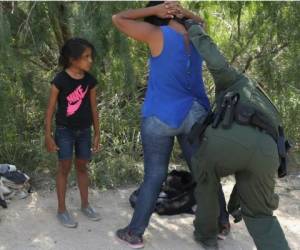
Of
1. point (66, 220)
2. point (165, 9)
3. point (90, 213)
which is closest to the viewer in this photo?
point (165, 9)

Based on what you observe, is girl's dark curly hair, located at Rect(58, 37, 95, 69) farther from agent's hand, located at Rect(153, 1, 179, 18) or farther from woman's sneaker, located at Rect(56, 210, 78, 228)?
woman's sneaker, located at Rect(56, 210, 78, 228)

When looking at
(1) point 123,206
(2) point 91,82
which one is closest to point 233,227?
(1) point 123,206

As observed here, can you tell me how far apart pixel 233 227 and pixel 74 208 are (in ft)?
3.83

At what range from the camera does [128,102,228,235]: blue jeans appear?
10.7 ft

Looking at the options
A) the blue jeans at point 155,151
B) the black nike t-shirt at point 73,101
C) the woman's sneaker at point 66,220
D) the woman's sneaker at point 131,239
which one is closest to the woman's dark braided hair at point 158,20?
the blue jeans at point 155,151

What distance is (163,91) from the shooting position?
3.22m

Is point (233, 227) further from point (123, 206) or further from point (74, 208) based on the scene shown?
point (74, 208)

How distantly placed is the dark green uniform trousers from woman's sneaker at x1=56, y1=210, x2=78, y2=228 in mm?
999

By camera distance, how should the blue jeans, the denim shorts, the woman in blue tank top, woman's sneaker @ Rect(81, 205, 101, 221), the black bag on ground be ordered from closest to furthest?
1. the woman in blue tank top
2. the blue jeans
3. the denim shorts
4. woman's sneaker @ Rect(81, 205, 101, 221)
5. the black bag on ground

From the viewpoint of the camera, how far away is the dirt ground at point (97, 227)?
3.44 m

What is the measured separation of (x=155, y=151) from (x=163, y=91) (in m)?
0.37

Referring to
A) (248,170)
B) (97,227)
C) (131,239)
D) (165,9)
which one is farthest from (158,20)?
(97,227)

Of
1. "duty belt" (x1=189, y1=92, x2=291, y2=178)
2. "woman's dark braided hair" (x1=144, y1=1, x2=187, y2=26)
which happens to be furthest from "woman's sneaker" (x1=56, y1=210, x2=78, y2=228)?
"woman's dark braided hair" (x1=144, y1=1, x2=187, y2=26)

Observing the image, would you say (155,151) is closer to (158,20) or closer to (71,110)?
(71,110)
